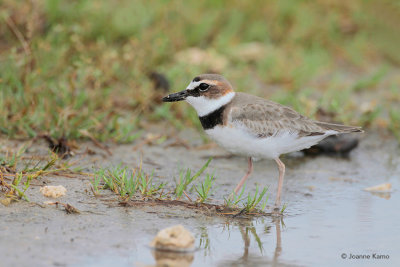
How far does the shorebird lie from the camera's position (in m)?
5.98

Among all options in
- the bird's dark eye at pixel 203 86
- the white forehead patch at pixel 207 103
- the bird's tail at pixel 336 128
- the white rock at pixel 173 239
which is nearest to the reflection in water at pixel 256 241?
the white rock at pixel 173 239

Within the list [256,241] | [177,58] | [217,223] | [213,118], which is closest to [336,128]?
[213,118]

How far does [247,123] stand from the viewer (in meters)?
5.99

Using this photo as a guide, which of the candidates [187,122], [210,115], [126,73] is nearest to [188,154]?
[187,122]

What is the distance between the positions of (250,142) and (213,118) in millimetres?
437

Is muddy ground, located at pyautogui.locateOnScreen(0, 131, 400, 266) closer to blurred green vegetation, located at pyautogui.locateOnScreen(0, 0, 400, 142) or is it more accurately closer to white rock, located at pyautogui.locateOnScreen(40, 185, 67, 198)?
white rock, located at pyautogui.locateOnScreen(40, 185, 67, 198)

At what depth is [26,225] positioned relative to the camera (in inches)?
188

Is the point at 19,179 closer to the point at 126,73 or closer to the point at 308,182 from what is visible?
the point at 308,182

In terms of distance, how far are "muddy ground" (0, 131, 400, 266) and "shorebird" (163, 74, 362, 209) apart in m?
0.55

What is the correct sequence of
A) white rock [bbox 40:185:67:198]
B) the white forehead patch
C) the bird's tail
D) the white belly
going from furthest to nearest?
1. the bird's tail
2. the white forehead patch
3. the white belly
4. white rock [bbox 40:185:67:198]

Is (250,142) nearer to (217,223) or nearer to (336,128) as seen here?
(217,223)

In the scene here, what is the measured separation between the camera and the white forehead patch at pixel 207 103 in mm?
6176

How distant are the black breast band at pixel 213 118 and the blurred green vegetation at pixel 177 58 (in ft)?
5.19

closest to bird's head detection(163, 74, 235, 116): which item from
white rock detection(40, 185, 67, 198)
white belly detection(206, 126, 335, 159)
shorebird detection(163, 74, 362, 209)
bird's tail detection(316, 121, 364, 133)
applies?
shorebird detection(163, 74, 362, 209)
